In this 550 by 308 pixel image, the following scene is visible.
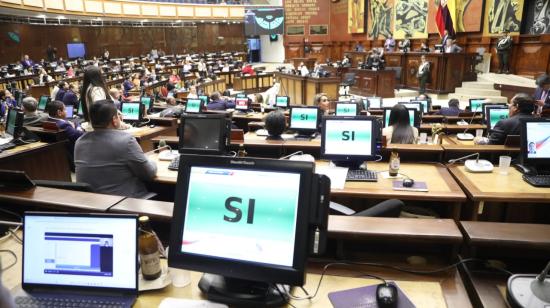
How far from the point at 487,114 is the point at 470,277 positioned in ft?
14.1

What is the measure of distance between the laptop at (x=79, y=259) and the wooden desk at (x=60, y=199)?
40 centimetres

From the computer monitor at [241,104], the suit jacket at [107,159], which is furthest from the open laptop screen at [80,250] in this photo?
the computer monitor at [241,104]

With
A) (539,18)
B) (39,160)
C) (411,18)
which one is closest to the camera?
(39,160)

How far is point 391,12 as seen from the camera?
1441 cm

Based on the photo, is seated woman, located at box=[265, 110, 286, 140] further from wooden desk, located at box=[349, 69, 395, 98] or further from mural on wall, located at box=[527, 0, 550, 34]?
mural on wall, located at box=[527, 0, 550, 34]

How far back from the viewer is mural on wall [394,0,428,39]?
1323 centimetres

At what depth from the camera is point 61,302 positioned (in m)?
1.28

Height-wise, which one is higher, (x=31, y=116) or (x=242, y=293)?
(x=31, y=116)

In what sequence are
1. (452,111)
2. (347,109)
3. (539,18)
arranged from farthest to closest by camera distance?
1. (539,18)
2. (452,111)
3. (347,109)

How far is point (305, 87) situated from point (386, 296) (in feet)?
35.4

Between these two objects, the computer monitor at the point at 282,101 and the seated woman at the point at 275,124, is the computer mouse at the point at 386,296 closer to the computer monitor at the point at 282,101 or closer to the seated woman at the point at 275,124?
the seated woman at the point at 275,124

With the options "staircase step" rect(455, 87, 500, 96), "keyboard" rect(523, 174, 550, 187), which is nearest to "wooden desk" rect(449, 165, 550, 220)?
"keyboard" rect(523, 174, 550, 187)

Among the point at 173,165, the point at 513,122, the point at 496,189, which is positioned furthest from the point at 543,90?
the point at 173,165

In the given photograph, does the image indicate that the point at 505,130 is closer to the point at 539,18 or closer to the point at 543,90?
the point at 543,90
